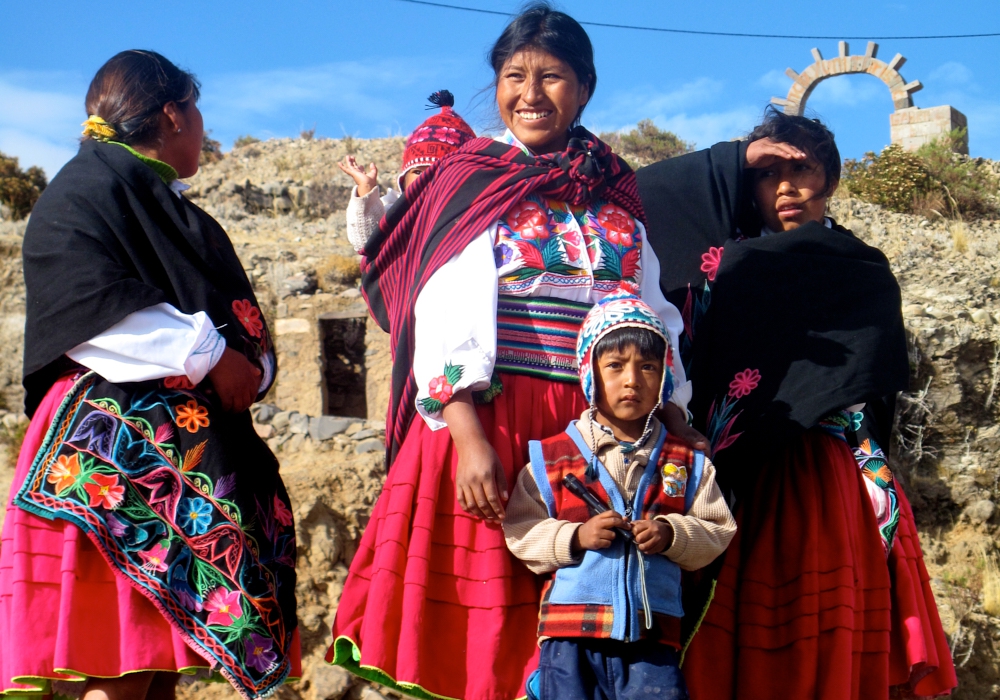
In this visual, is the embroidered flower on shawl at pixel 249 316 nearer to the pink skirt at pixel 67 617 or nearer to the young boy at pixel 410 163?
the young boy at pixel 410 163

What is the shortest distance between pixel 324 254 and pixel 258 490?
8159mm

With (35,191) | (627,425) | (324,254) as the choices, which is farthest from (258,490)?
(35,191)

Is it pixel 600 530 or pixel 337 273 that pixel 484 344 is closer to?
pixel 600 530

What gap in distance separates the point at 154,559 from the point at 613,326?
1.37 m

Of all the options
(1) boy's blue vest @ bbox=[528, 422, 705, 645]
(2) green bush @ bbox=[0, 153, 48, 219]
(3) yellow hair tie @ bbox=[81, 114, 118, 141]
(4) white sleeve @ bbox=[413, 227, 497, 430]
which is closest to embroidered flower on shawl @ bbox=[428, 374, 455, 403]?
(4) white sleeve @ bbox=[413, 227, 497, 430]

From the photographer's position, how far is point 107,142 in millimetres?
2824

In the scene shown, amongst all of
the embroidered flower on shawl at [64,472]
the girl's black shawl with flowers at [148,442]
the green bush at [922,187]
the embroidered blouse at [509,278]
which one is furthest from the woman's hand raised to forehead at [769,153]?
the green bush at [922,187]

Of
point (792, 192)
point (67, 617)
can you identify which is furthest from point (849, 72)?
point (67, 617)

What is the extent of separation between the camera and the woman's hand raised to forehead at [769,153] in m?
3.41

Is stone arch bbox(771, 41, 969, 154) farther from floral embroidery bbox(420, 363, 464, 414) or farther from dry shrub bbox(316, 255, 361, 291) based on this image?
floral embroidery bbox(420, 363, 464, 414)

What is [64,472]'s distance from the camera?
98.7 inches

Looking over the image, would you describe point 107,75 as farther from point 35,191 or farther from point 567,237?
point 35,191

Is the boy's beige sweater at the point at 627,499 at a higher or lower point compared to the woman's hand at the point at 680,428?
lower

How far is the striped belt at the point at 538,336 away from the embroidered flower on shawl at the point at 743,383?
81 centimetres
